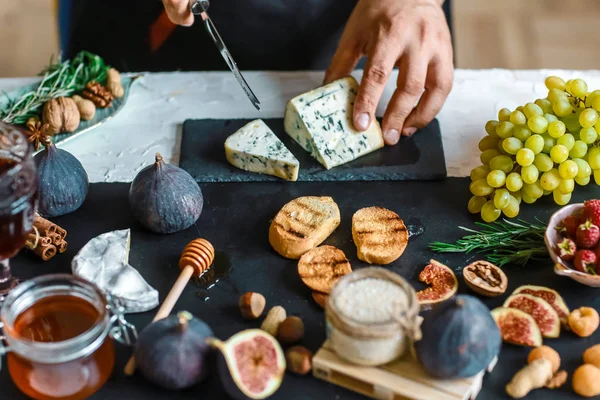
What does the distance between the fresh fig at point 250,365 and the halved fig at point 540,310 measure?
0.61 m

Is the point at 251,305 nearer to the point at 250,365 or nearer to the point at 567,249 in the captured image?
the point at 250,365

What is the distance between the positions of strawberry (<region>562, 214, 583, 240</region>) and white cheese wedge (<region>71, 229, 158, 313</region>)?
1.06 m

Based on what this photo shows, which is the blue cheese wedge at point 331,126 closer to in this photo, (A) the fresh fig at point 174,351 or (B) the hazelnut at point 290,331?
(B) the hazelnut at point 290,331

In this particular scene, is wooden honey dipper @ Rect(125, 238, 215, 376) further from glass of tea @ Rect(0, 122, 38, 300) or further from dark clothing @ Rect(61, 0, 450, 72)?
dark clothing @ Rect(61, 0, 450, 72)

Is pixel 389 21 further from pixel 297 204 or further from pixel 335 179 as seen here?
pixel 297 204

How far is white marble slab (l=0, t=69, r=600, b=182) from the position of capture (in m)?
2.40

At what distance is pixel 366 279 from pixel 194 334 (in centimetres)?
40

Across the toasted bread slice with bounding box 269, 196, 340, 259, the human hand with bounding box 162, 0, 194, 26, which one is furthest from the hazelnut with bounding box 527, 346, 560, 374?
the human hand with bounding box 162, 0, 194, 26

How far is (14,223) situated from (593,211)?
1.39m

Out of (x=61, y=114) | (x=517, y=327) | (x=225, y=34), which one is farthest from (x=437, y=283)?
(x=225, y=34)

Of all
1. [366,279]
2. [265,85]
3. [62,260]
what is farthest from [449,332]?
[265,85]

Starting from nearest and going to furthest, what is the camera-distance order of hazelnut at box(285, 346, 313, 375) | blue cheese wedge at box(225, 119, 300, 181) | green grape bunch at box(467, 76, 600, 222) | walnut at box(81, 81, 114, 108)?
1. hazelnut at box(285, 346, 313, 375)
2. green grape bunch at box(467, 76, 600, 222)
3. blue cheese wedge at box(225, 119, 300, 181)
4. walnut at box(81, 81, 114, 108)

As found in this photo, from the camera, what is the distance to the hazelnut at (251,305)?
70.5 inches

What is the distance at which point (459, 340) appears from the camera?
4.97ft
